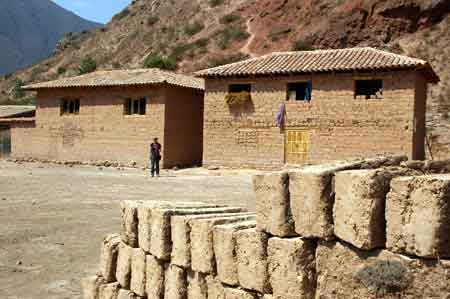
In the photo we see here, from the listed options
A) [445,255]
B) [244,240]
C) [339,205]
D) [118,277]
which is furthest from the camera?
[118,277]

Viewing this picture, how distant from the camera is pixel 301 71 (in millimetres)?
20281

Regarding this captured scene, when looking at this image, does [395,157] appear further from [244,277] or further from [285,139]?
[285,139]

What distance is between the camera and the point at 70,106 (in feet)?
87.6

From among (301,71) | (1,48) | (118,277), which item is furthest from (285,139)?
(1,48)

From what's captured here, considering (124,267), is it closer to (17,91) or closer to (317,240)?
(317,240)

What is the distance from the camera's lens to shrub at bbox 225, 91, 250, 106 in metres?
21.8

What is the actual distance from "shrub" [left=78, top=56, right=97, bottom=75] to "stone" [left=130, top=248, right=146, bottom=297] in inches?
1729

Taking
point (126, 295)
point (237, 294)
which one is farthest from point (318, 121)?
point (237, 294)

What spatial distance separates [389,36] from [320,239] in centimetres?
3443

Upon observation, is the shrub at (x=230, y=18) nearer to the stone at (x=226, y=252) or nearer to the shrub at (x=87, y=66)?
the shrub at (x=87, y=66)

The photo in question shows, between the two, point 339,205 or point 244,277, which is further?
point 244,277

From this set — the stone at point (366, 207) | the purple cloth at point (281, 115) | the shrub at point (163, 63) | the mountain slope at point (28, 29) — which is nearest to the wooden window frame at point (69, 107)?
the purple cloth at point (281, 115)

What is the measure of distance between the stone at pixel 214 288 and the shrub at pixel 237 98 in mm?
17178

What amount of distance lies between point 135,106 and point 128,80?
1.28 m
